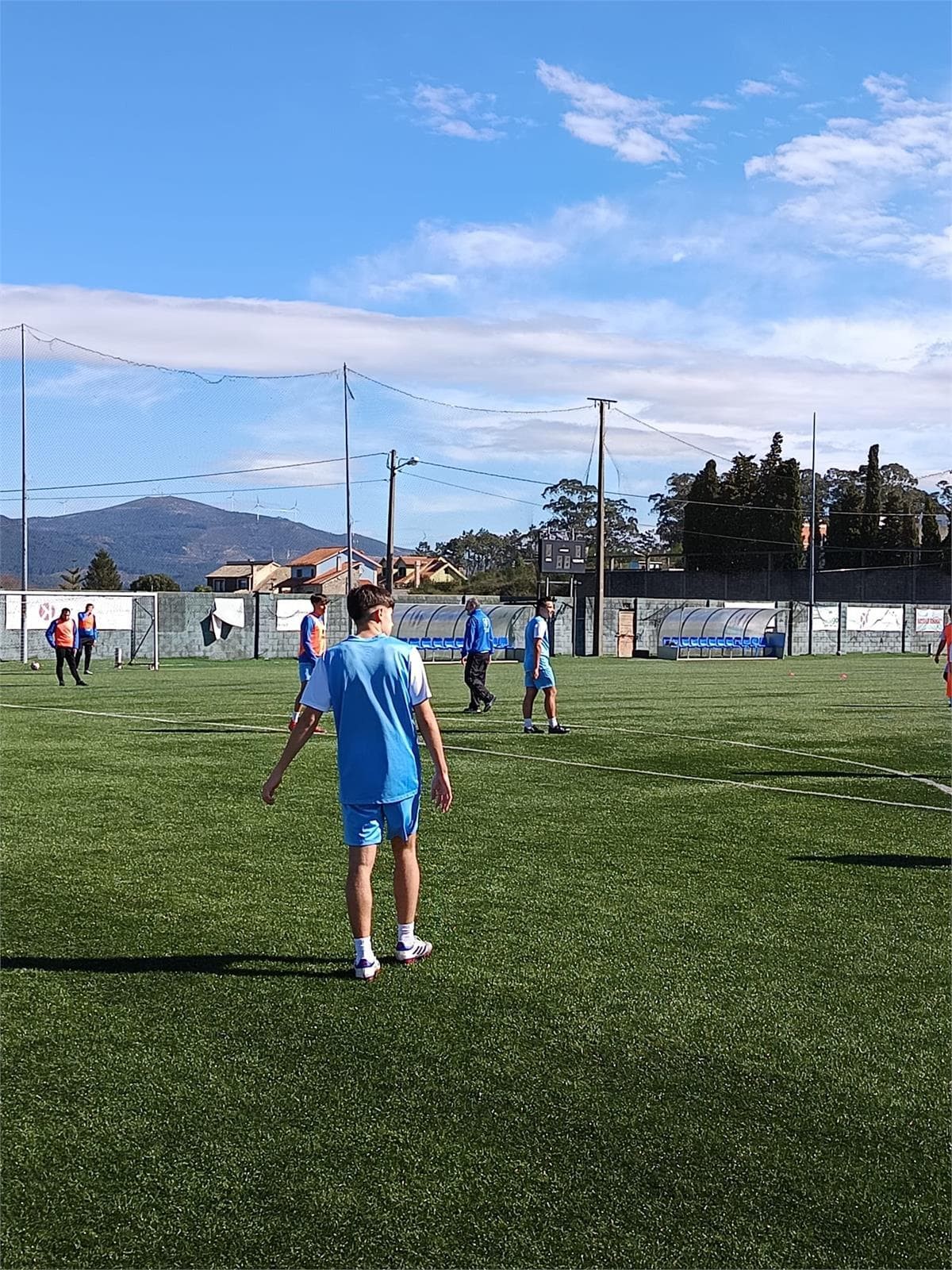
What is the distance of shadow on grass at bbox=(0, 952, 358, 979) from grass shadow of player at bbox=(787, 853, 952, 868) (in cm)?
399

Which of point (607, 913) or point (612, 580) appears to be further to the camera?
point (612, 580)

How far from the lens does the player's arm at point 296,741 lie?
6434 mm

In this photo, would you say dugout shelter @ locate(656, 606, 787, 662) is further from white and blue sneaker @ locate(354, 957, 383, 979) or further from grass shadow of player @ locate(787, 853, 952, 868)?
white and blue sneaker @ locate(354, 957, 383, 979)

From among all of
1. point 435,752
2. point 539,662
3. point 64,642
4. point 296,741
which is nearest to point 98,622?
point 64,642

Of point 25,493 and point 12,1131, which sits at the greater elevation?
point 25,493

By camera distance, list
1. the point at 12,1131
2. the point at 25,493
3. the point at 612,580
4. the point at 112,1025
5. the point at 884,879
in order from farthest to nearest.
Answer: the point at 612,580 < the point at 25,493 < the point at 884,879 < the point at 112,1025 < the point at 12,1131

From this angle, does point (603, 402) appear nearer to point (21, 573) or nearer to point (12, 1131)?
point (21, 573)

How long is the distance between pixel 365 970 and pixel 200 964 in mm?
880

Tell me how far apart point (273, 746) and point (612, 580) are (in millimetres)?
72990

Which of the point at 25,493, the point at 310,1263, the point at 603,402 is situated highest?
the point at 603,402

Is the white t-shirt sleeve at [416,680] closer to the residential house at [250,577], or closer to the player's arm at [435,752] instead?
the player's arm at [435,752]

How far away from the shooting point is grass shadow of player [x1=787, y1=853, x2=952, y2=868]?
9.09 meters

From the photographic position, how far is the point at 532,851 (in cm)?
942

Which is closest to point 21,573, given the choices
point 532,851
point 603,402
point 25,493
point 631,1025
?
point 25,493
